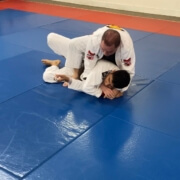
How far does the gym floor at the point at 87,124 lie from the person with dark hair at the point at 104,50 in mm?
361

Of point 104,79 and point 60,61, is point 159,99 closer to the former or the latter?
point 104,79

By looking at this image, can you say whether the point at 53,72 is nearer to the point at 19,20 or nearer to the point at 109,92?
the point at 109,92

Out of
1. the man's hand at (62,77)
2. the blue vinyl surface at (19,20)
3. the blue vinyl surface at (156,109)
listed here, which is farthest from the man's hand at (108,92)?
the blue vinyl surface at (19,20)

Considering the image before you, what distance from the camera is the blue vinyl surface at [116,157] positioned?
229cm

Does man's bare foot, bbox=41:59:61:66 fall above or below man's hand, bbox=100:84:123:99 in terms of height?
above

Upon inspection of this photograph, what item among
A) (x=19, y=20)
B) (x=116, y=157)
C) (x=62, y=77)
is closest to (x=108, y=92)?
(x=62, y=77)

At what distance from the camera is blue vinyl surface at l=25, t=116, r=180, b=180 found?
229 centimetres

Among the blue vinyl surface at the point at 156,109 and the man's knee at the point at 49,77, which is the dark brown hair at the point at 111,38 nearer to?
the blue vinyl surface at the point at 156,109

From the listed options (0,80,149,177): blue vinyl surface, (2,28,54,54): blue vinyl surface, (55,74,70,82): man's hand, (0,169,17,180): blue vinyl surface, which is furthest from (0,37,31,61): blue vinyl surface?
(0,169,17,180): blue vinyl surface

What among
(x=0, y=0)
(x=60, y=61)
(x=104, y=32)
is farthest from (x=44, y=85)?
(x=0, y=0)

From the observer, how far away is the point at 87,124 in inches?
116

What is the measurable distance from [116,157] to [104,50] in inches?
51.1

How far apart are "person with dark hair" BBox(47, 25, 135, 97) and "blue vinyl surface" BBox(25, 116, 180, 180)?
0.80 m

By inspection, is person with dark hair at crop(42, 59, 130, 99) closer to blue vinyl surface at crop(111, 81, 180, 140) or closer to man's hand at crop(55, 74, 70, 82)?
man's hand at crop(55, 74, 70, 82)
